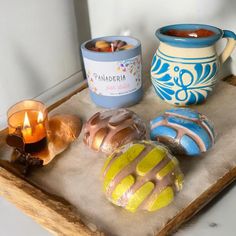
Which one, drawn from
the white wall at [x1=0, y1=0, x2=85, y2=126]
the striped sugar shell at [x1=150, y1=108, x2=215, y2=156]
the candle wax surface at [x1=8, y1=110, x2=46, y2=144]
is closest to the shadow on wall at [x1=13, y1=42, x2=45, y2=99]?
the white wall at [x1=0, y1=0, x2=85, y2=126]

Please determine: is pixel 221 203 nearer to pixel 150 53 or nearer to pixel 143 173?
pixel 143 173

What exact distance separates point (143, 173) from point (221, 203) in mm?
97

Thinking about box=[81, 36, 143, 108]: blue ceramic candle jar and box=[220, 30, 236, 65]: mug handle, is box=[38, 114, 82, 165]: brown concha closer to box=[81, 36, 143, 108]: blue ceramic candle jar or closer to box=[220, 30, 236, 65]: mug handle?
box=[81, 36, 143, 108]: blue ceramic candle jar

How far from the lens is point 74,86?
28.5 inches

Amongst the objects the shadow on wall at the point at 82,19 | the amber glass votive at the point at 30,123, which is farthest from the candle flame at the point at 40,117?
the shadow on wall at the point at 82,19

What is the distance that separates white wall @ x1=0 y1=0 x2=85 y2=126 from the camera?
0.60m

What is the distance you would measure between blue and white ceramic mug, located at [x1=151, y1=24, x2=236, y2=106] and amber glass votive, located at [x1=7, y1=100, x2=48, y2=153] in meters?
0.17

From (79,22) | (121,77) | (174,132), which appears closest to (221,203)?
(174,132)

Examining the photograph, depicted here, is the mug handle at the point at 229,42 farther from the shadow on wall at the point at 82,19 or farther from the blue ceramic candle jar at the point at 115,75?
the shadow on wall at the point at 82,19

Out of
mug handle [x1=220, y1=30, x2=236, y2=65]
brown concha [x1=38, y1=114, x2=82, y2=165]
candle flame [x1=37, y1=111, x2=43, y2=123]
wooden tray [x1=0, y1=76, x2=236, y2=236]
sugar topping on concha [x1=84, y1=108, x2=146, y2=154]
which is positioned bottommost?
brown concha [x1=38, y1=114, x2=82, y2=165]

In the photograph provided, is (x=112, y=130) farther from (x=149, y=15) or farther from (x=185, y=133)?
(x=149, y=15)

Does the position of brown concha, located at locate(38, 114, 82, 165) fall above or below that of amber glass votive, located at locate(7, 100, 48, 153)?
below

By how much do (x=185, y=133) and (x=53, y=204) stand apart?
6.5 inches

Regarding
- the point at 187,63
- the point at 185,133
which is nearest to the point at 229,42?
the point at 187,63
